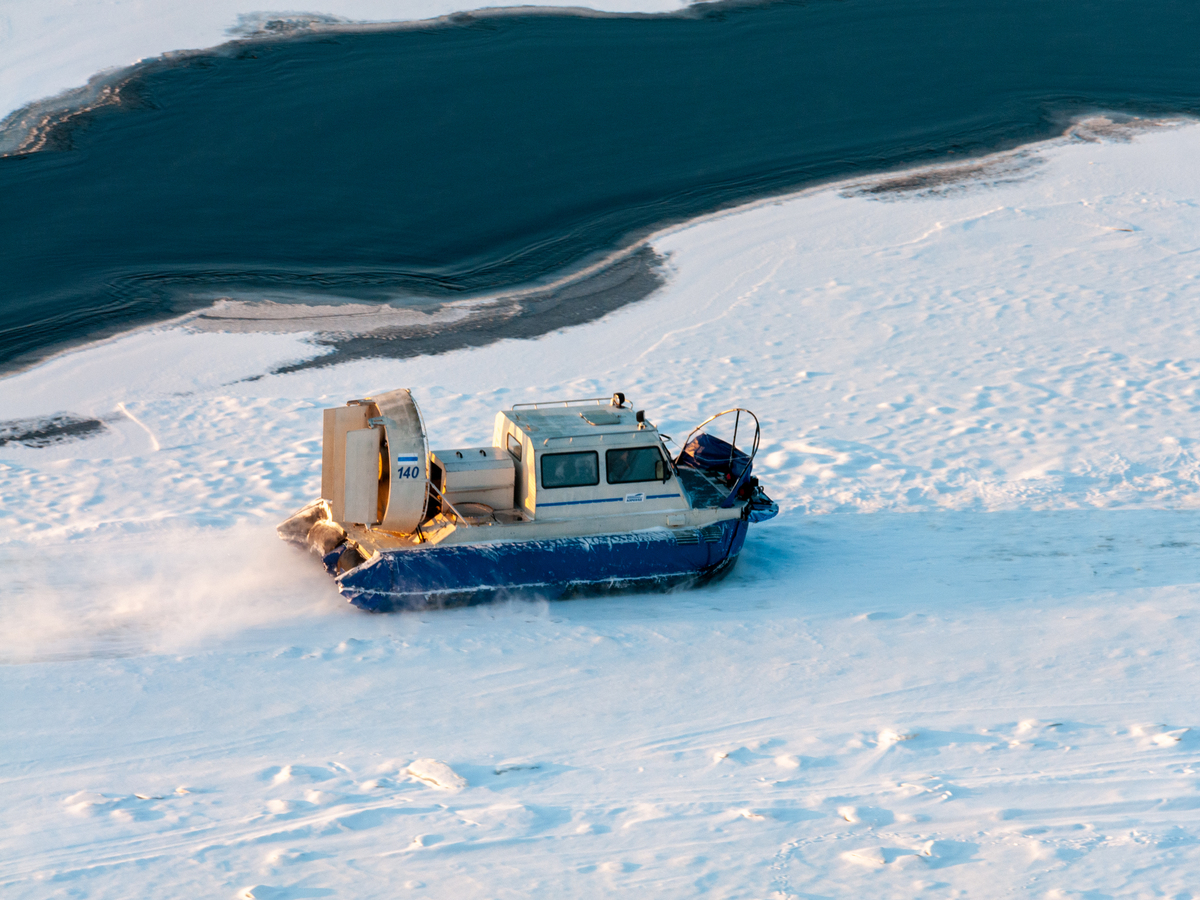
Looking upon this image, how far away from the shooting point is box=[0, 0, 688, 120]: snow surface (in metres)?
28.9

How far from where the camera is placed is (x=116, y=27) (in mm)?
31109

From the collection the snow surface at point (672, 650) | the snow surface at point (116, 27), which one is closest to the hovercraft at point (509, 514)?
the snow surface at point (672, 650)

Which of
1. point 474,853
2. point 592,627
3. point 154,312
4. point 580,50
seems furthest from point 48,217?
point 474,853

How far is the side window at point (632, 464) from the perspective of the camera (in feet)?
41.1

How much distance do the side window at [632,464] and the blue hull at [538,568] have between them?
57 cm

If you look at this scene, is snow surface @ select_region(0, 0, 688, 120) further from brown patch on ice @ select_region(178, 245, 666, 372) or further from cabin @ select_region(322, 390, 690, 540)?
cabin @ select_region(322, 390, 690, 540)

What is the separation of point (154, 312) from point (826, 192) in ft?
44.3

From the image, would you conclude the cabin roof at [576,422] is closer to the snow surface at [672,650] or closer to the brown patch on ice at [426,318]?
the snow surface at [672,650]

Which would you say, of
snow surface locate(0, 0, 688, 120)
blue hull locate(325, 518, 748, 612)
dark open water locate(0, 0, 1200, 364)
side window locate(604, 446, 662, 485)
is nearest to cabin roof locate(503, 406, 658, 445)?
side window locate(604, 446, 662, 485)

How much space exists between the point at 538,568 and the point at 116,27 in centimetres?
2489

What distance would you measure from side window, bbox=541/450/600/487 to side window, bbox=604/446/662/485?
0.45ft

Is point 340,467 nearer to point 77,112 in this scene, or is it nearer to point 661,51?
point 77,112

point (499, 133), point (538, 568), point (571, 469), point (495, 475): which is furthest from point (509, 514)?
point (499, 133)

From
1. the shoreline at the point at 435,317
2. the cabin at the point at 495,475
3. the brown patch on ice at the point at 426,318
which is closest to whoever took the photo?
the cabin at the point at 495,475
